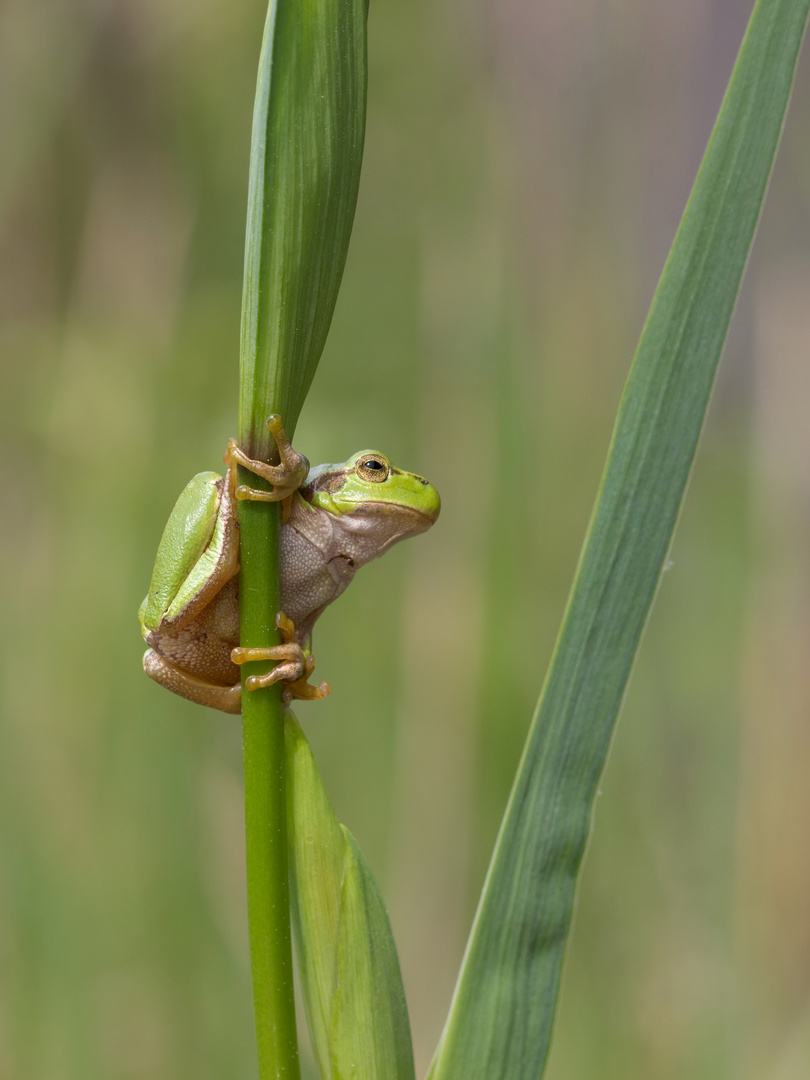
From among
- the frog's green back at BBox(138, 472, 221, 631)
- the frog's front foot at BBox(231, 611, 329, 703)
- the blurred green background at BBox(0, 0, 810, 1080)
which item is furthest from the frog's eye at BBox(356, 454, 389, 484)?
the blurred green background at BBox(0, 0, 810, 1080)

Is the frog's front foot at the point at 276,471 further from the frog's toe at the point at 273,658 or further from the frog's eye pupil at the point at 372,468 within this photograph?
the frog's eye pupil at the point at 372,468

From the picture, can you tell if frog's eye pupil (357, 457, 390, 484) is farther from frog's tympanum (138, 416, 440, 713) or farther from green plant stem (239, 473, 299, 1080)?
green plant stem (239, 473, 299, 1080)

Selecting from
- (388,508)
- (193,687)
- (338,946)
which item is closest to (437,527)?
(388,508)

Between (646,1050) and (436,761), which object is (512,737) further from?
(646,1050)

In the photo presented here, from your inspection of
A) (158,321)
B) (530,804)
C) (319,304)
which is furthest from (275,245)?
(158,321)

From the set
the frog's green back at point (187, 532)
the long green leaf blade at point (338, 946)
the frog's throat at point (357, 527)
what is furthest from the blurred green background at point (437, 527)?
the long green leaf blade at point (338, 946)

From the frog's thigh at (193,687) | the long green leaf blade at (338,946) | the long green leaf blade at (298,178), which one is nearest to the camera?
the long green leaf blade at (298,178)
